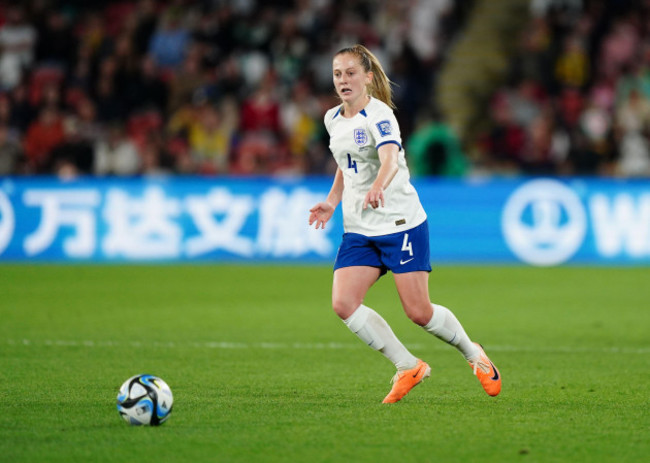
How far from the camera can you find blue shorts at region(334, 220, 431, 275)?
22.7 ft

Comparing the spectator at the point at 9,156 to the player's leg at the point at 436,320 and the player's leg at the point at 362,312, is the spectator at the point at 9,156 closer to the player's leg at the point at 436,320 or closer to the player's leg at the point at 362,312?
the player's leg at the point at 362,312

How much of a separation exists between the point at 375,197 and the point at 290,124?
45.1 ft

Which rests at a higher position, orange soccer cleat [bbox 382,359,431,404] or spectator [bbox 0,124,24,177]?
spectator [bbox 0,124,24,177]

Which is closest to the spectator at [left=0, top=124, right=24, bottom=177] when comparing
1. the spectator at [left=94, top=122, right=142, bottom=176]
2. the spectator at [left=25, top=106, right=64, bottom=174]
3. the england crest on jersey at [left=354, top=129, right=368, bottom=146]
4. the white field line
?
the spectator at [left=25, top=106, right=64, bottom=174]

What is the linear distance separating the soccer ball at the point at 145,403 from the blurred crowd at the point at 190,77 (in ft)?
39.9

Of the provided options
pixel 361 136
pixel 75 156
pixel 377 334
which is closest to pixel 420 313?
pixel 377 334

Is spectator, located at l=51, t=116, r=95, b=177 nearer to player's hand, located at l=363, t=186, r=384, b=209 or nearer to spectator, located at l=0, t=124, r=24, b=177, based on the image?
spectator, located at l=0, t=124, r=24, b=177

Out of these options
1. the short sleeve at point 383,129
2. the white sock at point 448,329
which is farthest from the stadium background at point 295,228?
the short sleeve at point 383,129

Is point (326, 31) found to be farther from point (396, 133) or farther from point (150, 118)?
point (396, 133)

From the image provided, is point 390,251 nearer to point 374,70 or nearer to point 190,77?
point 374,70

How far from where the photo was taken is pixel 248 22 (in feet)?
71.8

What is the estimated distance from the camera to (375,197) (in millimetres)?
6453

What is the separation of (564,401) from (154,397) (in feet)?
8.08

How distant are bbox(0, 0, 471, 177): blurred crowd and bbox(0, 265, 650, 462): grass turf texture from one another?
430 centimetres
